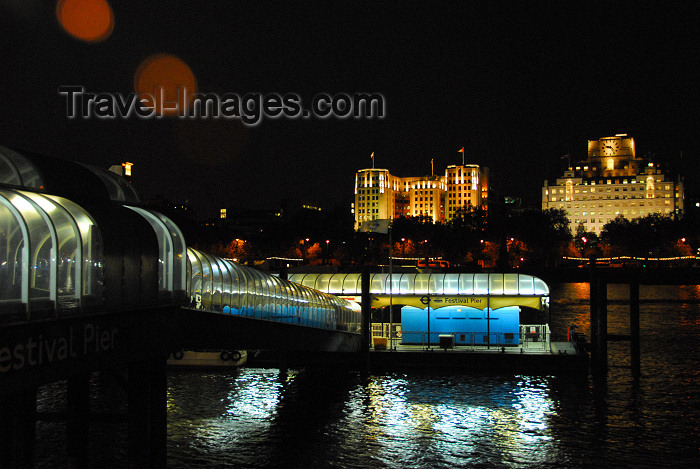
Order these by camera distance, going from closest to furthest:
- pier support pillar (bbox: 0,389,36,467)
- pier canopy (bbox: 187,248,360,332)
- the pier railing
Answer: pier support pillar (bbox: 0,389,36,467)
pier canopy (bbox: 187,248,360,332)
the pier railing

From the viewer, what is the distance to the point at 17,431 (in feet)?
57.9

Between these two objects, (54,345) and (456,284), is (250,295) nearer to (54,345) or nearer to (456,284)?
(54,345)

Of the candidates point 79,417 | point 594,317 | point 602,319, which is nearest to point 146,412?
point 79,417

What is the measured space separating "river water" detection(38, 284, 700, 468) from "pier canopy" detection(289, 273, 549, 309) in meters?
5.33

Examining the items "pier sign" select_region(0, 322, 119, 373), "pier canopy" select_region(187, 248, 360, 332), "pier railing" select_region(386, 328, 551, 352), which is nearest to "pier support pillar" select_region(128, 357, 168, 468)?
"pier canopy" select_region(187, 248, 360, 332)

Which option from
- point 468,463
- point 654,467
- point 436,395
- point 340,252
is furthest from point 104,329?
point 340,252

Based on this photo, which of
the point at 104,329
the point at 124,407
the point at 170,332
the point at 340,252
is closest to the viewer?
the point at 104,329

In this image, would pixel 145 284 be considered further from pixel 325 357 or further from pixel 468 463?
pixel 325 357

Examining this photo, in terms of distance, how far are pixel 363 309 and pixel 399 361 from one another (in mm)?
3659

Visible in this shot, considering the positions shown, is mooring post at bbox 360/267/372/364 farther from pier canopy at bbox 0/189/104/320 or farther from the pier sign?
pier canopy at bbox 0/189/104/320

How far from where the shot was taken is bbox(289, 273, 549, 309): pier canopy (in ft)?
137

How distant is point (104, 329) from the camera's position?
44.1 ft

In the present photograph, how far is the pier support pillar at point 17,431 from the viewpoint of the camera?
691 inches

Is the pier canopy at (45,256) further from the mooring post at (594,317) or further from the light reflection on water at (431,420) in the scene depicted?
the mooring post at (594,317)
